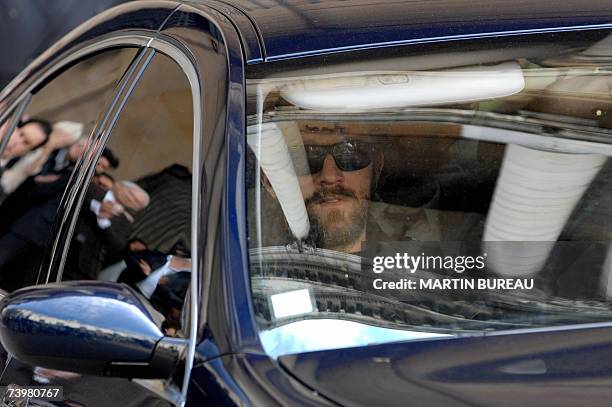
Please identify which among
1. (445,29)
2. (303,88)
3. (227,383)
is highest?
(445,29)

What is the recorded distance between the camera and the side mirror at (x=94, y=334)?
1.86m

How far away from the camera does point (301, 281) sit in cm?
203

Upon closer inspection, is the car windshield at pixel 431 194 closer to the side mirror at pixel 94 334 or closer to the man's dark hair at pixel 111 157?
the side mirror at pixel 94 334

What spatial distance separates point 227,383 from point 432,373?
1.08ft

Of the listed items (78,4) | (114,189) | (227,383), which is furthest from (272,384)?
(78,4)

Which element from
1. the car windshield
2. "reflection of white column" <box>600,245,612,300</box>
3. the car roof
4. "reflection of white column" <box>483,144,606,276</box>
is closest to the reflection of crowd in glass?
the car windshield

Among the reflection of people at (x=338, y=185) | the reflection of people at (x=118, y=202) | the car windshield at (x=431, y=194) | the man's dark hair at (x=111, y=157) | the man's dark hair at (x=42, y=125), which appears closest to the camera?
the car windshield at (x=431, y=194)

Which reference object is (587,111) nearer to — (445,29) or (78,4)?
(445,29)

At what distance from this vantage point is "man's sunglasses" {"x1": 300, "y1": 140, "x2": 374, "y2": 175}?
2.13 meters

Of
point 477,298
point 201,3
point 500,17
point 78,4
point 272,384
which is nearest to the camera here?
point 272,384

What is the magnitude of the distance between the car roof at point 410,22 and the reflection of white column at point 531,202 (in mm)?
268

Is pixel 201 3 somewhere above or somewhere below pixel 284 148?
above

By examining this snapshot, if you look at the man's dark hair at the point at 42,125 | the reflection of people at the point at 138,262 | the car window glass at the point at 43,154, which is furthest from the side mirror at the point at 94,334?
the man's dark hair at the point at 42,125

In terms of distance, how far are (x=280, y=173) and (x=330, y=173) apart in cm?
10
